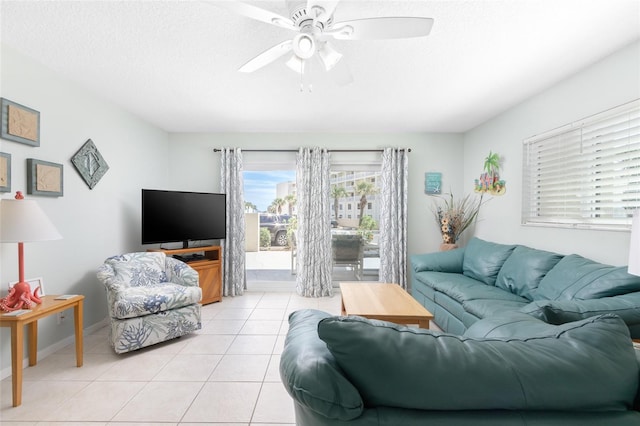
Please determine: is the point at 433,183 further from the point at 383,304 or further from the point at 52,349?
the point at 52,349

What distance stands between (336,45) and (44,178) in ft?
8.97

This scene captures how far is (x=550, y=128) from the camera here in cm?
302

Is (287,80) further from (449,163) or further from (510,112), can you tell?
(449,163)

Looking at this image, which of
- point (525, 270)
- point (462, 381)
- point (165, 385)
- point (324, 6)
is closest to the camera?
point (462, 381)

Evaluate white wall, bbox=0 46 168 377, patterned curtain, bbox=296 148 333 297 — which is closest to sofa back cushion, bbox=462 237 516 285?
patterned curtain, bbox=296 148 333 297

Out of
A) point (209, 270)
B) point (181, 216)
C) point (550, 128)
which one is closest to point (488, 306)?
point (550, 128)

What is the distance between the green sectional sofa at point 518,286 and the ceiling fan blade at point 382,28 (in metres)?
1.55

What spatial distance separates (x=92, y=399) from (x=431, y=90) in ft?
12.7

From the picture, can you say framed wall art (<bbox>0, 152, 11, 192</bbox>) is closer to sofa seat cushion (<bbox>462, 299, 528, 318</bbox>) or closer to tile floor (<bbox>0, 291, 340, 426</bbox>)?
tile floor (<bbox>0, 291, 340, 426</bbox>)

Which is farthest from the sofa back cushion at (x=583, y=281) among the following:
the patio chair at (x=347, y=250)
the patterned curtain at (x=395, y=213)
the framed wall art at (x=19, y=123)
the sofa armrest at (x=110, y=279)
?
the framed wall art at (x=19, y=123)

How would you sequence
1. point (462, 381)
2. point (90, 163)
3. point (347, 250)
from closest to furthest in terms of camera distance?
1. point (462, 381)
2. point (90, 163)
3. point (347, 250)

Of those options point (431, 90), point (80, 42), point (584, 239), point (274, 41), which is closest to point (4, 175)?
point (80, 42)

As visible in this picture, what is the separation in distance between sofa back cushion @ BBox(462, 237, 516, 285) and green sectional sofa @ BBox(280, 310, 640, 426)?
2577 mm

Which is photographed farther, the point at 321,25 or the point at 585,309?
Result: the point at 321,25
